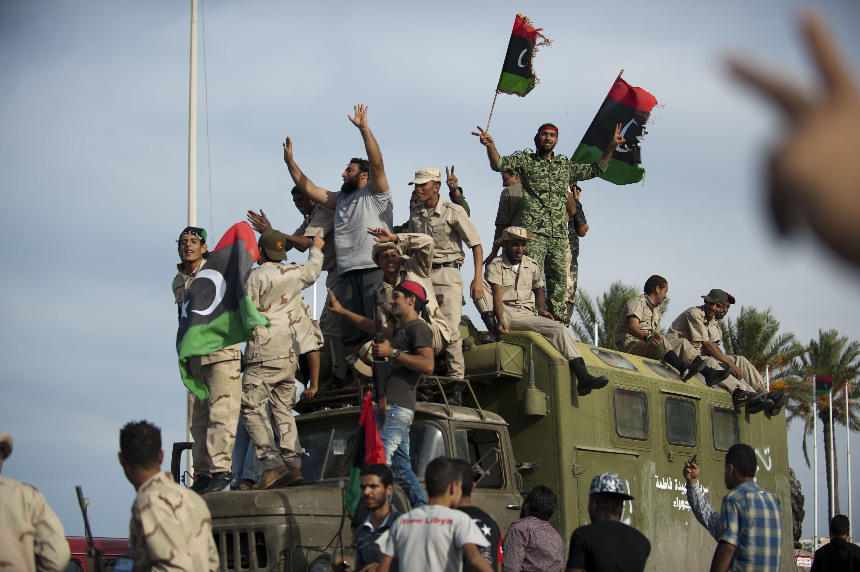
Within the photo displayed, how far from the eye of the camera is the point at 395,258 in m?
8.03

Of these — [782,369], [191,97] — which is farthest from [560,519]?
[782,369]

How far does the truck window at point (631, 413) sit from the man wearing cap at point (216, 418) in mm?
3282

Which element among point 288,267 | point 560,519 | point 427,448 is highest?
point 288,267

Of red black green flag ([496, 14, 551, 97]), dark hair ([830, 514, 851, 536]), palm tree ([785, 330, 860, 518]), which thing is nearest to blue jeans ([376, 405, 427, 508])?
dark hair ([830, 514, 851, 536])

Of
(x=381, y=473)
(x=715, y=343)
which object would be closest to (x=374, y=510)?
(x=381, y=473)

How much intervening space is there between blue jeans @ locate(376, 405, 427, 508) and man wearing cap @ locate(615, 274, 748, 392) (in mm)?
4000

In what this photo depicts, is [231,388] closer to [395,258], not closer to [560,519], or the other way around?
[395,258]

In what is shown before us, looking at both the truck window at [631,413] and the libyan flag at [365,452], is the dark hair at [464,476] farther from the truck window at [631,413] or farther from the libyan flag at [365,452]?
the truck window at [631,413]

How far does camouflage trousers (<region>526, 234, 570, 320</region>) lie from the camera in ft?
34.8

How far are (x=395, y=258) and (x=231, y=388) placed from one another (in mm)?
1658

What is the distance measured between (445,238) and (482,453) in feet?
7.38

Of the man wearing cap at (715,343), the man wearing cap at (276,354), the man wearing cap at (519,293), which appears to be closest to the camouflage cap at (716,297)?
the man wearing cap at (715,343)

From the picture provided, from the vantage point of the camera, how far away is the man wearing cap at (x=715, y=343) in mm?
10508

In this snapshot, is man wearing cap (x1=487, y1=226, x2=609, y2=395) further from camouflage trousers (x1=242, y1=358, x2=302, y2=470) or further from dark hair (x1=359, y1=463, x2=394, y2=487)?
dark hair (x1=359, y1=463, x2=394, y2=487)
